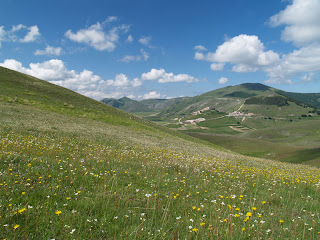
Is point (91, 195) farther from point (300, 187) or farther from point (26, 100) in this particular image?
point (26, 100)

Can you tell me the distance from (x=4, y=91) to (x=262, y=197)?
193ft

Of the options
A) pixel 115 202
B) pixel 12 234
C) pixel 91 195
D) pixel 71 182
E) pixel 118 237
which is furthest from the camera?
pixel 71 182

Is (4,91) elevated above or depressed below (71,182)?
above

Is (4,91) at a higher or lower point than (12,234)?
higher

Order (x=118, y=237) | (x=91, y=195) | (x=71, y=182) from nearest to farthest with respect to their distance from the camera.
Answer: (x=118, y=237), (x=91, y=195), (x=71, y=182)

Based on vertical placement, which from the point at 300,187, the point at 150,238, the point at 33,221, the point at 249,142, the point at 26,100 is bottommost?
the point at 249,142

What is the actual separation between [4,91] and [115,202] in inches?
2204

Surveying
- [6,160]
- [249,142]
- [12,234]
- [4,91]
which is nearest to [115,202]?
[12,234]

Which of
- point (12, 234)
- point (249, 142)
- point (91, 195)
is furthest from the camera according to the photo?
point (249, 142)

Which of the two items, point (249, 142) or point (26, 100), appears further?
point (249, 142)

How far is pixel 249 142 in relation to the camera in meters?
107

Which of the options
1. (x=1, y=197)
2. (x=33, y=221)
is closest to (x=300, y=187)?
(x=33, y=221)

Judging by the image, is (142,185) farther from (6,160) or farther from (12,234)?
(6,160)

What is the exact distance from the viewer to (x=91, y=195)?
644 cm
